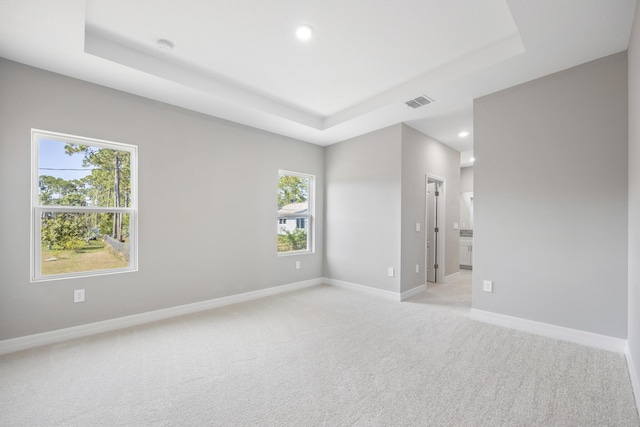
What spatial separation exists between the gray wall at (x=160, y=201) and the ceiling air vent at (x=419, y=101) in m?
2.14

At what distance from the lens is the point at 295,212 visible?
5.07m

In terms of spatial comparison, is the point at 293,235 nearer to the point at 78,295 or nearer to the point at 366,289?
the point at 366,289

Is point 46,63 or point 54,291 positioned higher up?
point 46,63

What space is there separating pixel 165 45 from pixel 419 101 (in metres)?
2.82

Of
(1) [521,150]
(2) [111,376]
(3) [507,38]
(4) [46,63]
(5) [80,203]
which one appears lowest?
(2) [111,376]

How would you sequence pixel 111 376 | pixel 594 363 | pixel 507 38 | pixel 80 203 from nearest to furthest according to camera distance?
pixel 111 376 < pixel 594 363 < pixel 507 38 < pixel 80 203

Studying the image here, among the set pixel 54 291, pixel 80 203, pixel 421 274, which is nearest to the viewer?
pixel 54 291

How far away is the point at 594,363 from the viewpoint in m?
2.33

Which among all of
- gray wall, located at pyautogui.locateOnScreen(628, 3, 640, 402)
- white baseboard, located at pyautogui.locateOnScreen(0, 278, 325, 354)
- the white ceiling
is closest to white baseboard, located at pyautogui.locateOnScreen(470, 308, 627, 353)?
gray wall, located at pyautogui.locateOnScreen(628, 3, 640, 402)

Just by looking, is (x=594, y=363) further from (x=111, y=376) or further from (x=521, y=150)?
(x=111, y=376)

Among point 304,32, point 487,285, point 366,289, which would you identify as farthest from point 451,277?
point 304,32

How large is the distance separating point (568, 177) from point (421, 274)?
99.4 inches

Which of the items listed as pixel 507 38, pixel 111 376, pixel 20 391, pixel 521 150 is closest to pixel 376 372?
pixel 111 376

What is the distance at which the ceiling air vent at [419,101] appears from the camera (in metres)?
3.37
